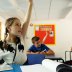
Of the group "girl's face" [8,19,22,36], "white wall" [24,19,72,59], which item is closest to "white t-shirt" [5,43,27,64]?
"girl's face" [8,19,22,36]

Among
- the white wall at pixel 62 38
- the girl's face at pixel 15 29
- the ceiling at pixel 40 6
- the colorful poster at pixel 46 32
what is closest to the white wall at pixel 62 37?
the white wall at pixel 62 38

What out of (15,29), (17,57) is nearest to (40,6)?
(15,29)

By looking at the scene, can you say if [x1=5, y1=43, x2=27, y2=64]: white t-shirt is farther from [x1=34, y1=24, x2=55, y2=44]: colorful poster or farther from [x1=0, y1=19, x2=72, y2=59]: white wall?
[x1=34, y1=24, x2=55, y2=44]: colorful poster

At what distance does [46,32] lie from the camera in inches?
354

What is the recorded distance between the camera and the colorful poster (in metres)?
8.88

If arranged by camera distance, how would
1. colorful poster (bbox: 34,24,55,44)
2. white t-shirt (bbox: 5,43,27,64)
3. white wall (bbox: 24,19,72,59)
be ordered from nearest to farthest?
white t-shirt (bbox: 5,43,27,64) < white wall (bbox: 24,19,72,59) < colorful poster (bbox: 34,24,55,44)

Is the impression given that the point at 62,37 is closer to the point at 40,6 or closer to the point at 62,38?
the point at 62,38

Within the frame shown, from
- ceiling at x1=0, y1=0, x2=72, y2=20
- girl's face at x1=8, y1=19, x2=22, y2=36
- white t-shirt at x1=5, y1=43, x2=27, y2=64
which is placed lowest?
white t-shirt at x1=5, y1=43, x2=27, y2=64

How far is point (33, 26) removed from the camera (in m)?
9.04

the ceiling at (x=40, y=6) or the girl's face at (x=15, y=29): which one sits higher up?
the ceiling at (x=40, y=6)

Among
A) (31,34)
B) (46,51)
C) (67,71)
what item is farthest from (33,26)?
(67,71)

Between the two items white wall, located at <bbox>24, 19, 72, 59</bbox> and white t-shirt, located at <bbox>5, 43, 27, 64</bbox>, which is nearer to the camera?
white t-shirt, located at <bbox>5, 43, 27, 64</bbox>

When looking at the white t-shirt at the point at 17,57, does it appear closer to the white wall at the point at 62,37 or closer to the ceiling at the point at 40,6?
the ceiling at the point at 40,6

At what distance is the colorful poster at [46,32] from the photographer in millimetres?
8875
